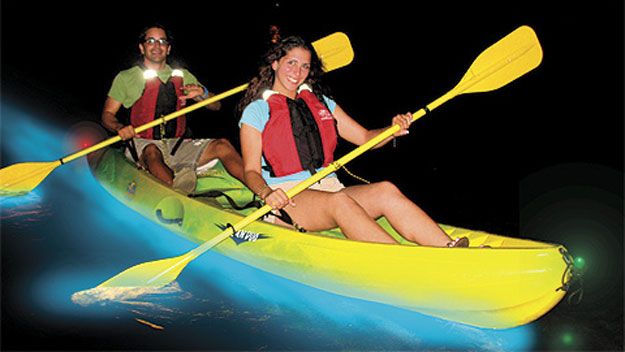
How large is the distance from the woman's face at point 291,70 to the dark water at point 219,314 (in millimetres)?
1076

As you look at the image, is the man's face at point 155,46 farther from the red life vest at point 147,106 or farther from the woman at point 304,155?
the woman at point 304,155

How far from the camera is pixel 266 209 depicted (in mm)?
2404

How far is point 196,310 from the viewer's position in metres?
2.40

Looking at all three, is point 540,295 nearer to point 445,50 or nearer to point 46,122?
point 445,50

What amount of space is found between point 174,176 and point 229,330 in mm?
1749

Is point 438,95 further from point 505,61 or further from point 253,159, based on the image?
point 253,159

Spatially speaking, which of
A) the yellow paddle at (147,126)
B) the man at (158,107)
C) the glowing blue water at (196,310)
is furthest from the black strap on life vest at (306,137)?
the man at (158,107)

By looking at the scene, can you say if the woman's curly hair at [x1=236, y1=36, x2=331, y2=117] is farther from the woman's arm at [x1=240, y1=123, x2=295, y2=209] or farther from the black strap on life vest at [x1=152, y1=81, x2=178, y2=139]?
the black strap on life vest at [x1=152, y1=81, x2=178, y2=139]

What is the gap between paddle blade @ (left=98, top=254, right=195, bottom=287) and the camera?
2.51 meters

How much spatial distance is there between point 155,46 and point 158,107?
496 millimetres

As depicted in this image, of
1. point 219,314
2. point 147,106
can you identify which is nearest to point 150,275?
point 219,314

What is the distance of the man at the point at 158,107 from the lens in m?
3.88

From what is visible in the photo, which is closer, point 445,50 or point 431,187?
point 431,187

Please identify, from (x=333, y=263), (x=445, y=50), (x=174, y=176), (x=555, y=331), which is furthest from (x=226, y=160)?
(x=445, y=50)
